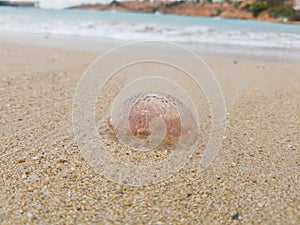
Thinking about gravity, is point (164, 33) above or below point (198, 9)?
below

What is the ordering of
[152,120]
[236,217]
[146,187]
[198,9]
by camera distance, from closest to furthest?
[236,217] → [146,187] → [152,120] → [198,9]

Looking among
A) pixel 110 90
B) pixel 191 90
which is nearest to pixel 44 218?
pixel 110 90

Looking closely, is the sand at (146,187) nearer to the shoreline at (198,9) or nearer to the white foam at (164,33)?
the white foam at (164,33)

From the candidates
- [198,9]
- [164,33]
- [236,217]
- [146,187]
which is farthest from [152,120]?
[198,9]

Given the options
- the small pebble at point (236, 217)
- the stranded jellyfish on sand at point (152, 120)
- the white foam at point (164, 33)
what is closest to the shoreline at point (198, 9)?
the white foam at point (164, 33)

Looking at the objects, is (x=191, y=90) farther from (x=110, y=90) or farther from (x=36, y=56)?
(x=36, y=56)

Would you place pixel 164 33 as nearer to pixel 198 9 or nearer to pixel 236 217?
pixel 236 217
